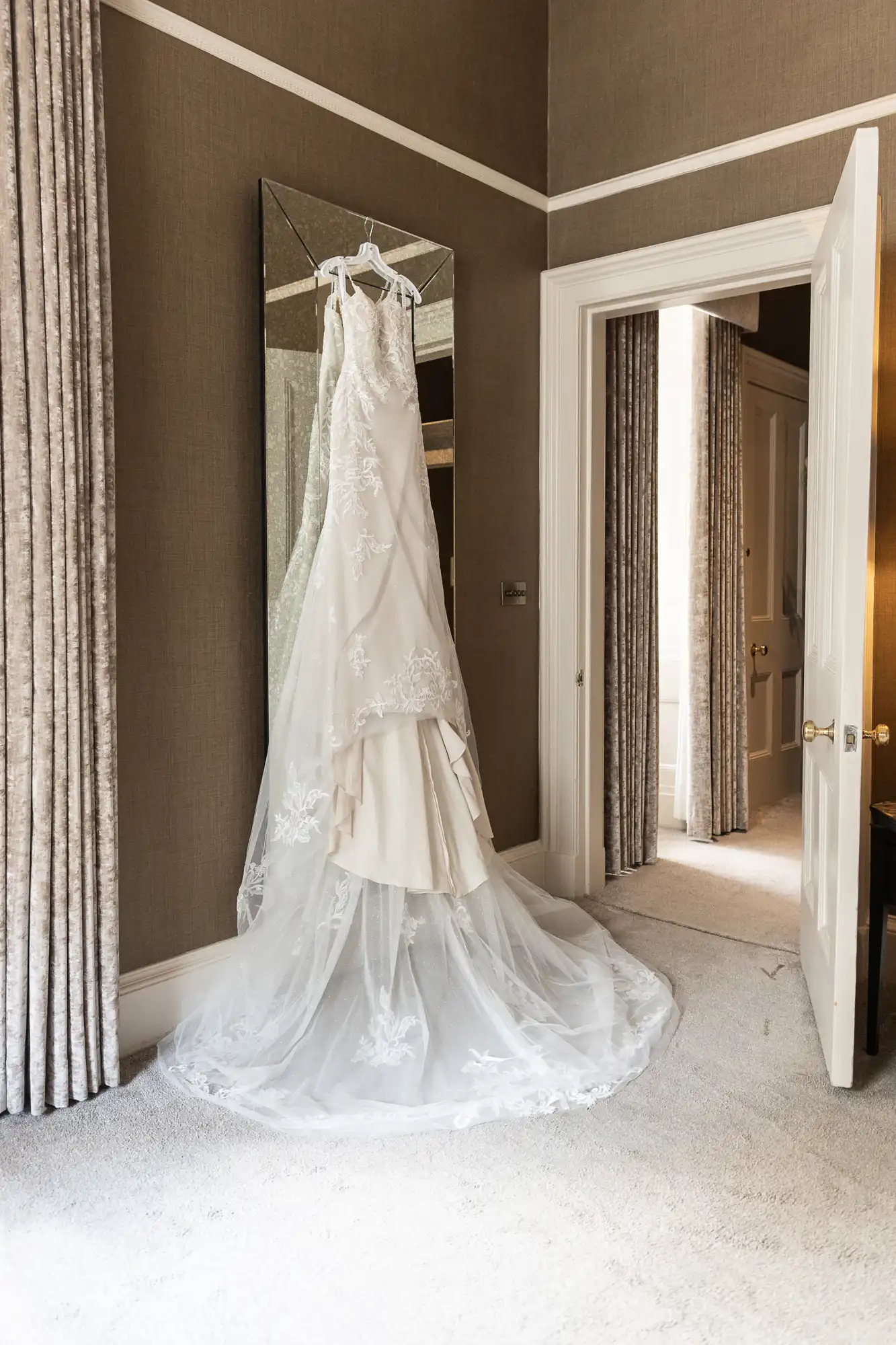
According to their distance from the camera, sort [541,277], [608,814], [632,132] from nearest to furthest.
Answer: [632,132] → [541,277] → [608,814]

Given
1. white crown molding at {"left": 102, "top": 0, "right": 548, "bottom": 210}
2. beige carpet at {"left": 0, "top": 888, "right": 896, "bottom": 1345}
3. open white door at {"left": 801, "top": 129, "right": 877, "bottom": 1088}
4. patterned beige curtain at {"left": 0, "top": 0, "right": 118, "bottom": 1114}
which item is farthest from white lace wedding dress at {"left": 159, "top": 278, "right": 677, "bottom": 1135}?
white crown molding at {"left": 102, "top": 0, "right": 548, "bottom": 210}

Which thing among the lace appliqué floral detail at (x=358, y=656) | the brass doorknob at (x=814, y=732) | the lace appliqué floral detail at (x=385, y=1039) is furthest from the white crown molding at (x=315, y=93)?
the lace appliqué floral detail at (x=385, y=1039)

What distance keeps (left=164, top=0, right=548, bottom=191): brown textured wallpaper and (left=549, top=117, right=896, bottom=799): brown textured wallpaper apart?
0.50m

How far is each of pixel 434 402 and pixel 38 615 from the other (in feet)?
5.14

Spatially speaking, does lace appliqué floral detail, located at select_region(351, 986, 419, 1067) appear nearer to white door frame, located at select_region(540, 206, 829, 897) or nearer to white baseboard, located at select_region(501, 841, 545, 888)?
white baseboard, located at select_region(501, 841, 545, 888)

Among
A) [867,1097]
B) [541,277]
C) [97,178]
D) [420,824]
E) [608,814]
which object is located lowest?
[867,1097]

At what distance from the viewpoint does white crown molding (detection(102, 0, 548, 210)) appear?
2506 millimetres

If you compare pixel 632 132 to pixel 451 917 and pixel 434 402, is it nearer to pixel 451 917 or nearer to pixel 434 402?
pixel 434 402

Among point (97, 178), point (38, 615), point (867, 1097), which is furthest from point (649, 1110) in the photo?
point (97, 178)

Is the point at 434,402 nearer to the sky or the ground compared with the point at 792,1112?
nearer to the sky

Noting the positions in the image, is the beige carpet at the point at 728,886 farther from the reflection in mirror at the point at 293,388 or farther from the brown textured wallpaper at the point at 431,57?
the brown textured wallpaper at the point at 431,57

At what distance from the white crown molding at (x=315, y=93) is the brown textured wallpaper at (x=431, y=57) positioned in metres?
0.03

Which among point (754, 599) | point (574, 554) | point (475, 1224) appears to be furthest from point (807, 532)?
point (754, 599)

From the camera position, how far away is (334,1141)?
219cm
